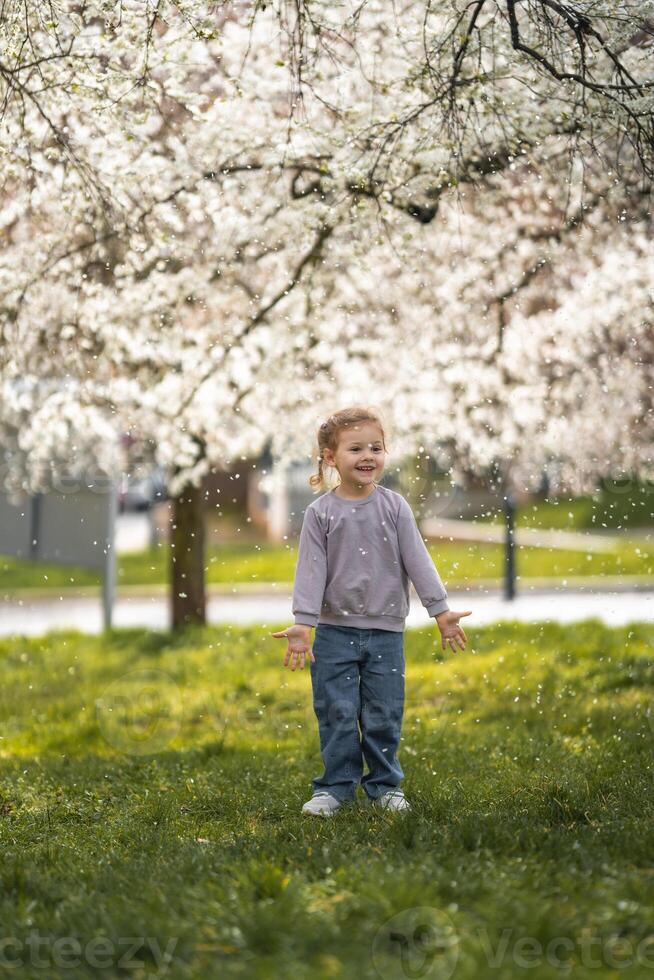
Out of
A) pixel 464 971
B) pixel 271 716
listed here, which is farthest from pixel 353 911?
pixel 271 716

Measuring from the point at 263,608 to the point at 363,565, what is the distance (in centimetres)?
893

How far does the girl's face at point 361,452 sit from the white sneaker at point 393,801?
1.20 metres

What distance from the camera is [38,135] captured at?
5.51m

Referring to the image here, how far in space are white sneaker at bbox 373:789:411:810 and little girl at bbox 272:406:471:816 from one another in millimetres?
29

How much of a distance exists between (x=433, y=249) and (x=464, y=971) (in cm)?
544

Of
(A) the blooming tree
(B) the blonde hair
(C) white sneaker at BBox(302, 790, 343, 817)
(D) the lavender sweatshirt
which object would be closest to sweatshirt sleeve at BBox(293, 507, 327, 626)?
(D) the lavender sweatshirt

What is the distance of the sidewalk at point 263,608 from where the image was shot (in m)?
10.9

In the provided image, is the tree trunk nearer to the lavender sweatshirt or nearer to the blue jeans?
the lavender sweatshirt

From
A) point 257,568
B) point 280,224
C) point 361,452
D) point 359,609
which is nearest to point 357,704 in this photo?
point 359,609

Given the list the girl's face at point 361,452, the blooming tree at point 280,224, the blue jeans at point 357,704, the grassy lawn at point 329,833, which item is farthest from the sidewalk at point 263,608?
the girl's face at point 361,452

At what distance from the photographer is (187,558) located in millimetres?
9953

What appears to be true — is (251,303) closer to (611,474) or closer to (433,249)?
(433,249)

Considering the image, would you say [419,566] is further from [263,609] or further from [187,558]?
[263,609]

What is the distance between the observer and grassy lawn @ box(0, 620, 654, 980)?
111 inches
